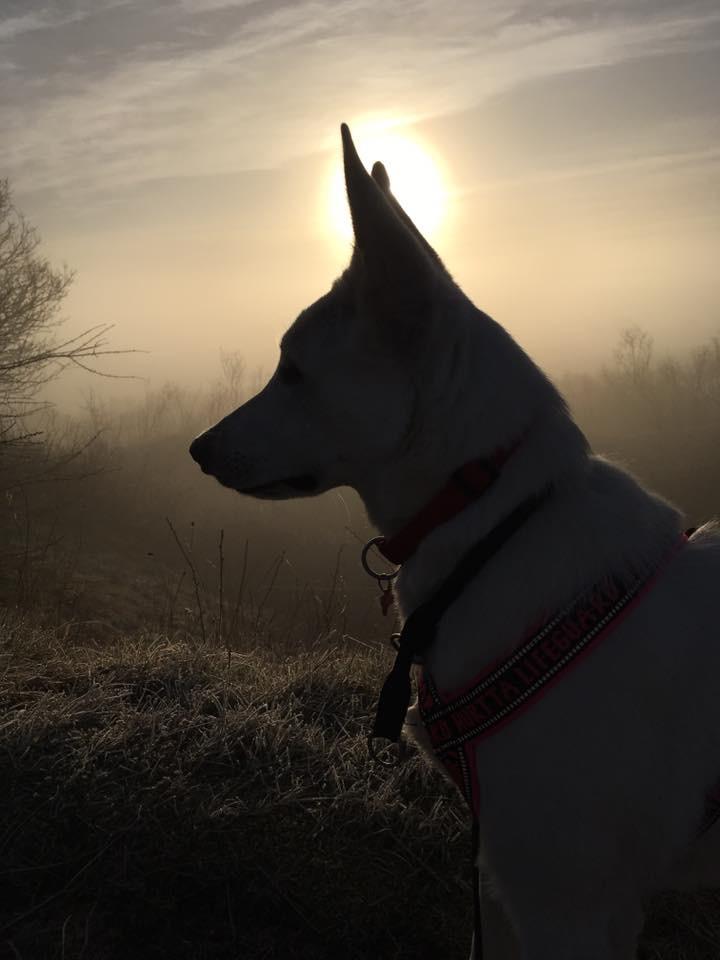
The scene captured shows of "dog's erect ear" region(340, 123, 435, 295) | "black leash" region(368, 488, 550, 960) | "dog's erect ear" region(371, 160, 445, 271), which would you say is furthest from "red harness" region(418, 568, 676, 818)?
"dog's erect ear" region(371, 160, 445, 271)

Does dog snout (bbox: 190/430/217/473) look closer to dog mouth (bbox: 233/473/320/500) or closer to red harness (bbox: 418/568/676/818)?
dog mouth (bbox: 233/473/320/500)

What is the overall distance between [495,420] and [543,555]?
1.13 ft

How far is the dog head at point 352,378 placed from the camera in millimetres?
2088

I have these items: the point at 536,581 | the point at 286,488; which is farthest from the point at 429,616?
the point at 286,488

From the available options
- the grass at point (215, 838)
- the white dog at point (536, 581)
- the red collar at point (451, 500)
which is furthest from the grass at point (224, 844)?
the red collar at point (451, 500)

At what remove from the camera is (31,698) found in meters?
4.31

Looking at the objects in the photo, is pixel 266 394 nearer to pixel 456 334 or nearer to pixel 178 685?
pixel 456 334

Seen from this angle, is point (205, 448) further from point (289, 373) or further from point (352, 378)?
point (352, 378)

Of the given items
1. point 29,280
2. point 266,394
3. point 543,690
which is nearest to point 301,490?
point 266,394

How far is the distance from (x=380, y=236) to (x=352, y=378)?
38cm

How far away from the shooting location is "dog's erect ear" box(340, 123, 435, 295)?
2.05 meters

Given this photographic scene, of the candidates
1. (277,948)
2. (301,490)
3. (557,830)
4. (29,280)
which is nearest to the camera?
(557,830)

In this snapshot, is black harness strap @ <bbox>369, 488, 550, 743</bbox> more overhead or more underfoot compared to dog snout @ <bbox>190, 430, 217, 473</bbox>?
more underfoot

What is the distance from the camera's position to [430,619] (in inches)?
85.5
